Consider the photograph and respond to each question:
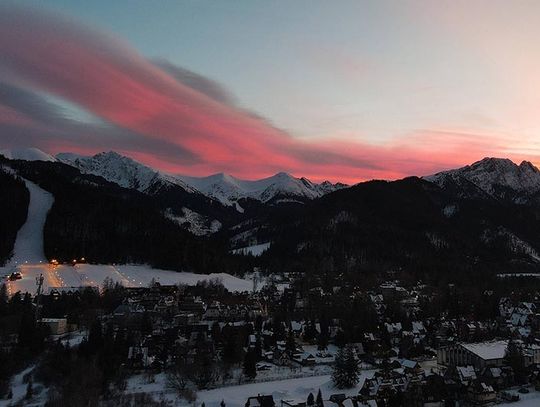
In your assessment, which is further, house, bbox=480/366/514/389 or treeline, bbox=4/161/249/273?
treeline, bbox=4/161/249/273

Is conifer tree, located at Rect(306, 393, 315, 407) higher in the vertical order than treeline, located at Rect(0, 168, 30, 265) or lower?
lower

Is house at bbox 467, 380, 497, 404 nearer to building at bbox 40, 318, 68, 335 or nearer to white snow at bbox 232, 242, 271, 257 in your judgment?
building at bbox 40, 318, 68, 335

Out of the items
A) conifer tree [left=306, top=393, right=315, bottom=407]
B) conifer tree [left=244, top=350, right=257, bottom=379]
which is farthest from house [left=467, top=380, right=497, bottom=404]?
conifer tree [left=244, top=350, right=257, bottom=379]

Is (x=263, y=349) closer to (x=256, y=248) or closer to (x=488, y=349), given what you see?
(x=488, y=349)

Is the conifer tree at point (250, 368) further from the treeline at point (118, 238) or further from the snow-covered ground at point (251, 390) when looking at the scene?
the treeline at point (118, 238)

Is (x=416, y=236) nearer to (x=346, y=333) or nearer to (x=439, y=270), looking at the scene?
(x=439, y=270)

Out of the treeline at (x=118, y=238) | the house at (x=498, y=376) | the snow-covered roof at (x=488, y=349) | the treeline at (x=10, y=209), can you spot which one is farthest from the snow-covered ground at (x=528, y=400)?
the treeline at (x=10, y=209)
